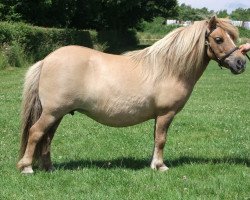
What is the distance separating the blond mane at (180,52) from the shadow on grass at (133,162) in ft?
5.05

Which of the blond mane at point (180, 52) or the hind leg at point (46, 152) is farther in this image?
the hind leg at point (46, 152)

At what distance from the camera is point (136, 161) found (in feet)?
25.5

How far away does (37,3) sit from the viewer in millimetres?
38750

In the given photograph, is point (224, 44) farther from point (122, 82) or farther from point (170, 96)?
point (122, 82)

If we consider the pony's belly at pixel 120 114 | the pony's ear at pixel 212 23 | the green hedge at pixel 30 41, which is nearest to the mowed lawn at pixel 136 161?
the pony's belly at pixel 120 114

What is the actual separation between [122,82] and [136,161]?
162 centimetres

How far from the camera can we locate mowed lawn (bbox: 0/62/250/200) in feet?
19.7

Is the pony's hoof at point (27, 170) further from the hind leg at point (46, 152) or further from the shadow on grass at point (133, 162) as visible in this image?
the shadow on grass at point (133, 162)

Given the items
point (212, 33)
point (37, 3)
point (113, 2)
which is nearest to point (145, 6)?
point (113, 2)

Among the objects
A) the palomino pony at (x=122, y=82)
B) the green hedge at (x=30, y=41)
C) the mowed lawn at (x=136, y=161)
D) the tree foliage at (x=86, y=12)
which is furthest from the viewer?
the tree foliage at (x=86, y=12)

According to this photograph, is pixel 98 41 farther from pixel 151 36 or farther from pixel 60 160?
pixel 60 160

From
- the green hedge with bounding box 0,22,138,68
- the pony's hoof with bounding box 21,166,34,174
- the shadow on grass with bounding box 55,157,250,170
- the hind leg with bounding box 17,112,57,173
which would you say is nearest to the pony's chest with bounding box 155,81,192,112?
the shadow on grass with bounding box 55,157,250,170

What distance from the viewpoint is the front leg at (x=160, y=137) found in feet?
22.8

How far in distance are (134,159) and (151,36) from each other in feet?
221
